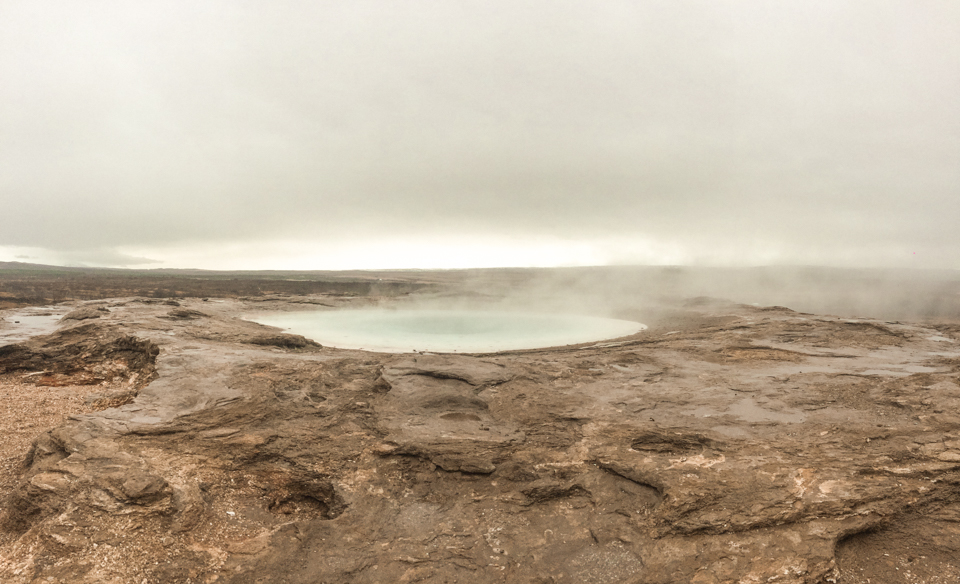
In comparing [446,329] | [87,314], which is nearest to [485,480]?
[446,329]

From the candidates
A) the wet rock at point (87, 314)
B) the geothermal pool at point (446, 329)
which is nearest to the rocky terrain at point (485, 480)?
the geothermal pool at point (446, 329)

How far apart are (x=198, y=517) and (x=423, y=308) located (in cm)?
1980

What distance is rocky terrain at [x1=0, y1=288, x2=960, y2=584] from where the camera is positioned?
10.7 feet

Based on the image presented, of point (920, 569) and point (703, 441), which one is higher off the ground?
point (703, 441)

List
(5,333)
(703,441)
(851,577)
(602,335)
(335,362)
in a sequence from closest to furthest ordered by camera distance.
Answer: (851,577), (703,441), (335,362), (5,333), (602,335)

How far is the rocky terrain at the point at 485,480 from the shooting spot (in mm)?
3271

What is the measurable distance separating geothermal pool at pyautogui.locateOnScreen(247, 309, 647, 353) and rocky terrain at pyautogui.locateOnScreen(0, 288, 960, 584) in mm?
5478

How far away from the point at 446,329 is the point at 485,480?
11.5m

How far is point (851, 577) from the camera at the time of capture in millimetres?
3168

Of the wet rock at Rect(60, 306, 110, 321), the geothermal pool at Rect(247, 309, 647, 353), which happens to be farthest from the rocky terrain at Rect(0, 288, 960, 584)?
the wet rock at Rect(60, 306, 110, 321)

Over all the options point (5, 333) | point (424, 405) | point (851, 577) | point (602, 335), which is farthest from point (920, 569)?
point (5, 333)

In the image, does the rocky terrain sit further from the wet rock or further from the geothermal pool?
the wet rock

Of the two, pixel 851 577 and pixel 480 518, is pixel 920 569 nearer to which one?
pixel 851 577

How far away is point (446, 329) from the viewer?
1577 centimetres
